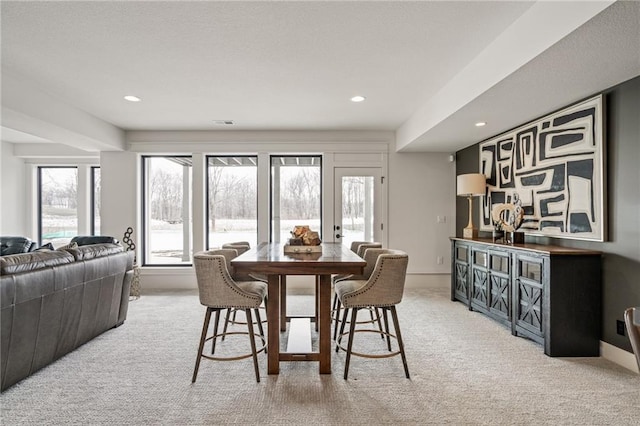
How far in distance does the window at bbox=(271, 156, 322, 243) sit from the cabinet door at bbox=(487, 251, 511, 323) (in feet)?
9.38

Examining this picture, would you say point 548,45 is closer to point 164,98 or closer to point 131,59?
point 131,59

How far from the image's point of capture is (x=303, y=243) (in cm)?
315

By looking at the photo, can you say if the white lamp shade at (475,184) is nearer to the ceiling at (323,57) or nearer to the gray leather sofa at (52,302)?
the ceiling at (323,57)

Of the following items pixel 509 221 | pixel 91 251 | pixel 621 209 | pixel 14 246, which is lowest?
pixel 14 246

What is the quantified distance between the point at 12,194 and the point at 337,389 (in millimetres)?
7350

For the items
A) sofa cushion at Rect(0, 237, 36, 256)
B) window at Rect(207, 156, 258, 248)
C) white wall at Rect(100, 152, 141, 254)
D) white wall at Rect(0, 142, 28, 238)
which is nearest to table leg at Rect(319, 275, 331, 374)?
window at Rect(207, 156, 258, 248)

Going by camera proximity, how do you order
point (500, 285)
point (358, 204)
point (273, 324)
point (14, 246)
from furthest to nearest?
point (358, 204) < point (14, 246) < point (500, 285) < point (273, 324)

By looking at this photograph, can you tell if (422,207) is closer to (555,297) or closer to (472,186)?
(472,186)

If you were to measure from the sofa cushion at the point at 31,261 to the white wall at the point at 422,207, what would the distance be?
173 inches

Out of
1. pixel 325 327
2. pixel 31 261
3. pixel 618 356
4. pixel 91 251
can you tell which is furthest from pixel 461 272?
pixel 31 261

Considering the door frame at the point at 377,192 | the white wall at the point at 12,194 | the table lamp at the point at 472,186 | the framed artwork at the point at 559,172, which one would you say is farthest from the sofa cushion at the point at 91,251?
the white wall at the point at 12,194

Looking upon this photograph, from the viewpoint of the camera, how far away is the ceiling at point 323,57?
2230mm

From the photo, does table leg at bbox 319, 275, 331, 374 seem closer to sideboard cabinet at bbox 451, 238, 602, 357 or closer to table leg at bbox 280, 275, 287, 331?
table leg at bbox 280, 275, 287, 331

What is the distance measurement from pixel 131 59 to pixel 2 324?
2.21 meters
